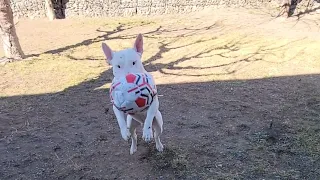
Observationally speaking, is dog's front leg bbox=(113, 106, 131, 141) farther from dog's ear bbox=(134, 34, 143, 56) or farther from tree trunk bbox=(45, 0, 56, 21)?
tree trunk bbox=(45, 0, 56, 21)

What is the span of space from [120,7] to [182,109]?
7.53 meters

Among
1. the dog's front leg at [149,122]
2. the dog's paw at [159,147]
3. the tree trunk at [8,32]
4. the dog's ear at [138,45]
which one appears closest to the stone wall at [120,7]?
the tree trunk at [8,32]

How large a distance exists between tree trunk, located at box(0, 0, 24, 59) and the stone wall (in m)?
4.37

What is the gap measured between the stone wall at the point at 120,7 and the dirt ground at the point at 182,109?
241cm

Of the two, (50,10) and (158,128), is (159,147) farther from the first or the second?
(50,10)

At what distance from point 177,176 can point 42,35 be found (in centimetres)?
749

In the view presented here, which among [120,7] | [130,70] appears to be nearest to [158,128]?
[130,70]

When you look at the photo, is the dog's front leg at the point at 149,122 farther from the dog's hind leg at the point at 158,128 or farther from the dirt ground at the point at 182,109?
the dirt ground at the point at 182,109

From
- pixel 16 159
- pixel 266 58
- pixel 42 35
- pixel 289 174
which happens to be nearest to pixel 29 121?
pixel 16 159

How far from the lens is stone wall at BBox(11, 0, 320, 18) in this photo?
37.3 feet

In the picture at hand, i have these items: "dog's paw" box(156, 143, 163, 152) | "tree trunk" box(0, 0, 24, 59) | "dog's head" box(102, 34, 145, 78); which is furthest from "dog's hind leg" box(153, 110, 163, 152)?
"tree trunk" box(0, 0, 24, 59)

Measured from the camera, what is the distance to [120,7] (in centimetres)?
1155

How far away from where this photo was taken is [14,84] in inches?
234

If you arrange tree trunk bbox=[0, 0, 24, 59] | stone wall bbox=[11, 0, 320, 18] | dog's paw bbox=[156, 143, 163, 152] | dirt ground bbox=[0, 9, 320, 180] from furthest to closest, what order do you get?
stone wall bbox=[11, 0, 320, 18] < tree trunk bbox=[0, 0, 24, 59] < dog's paw bbox=[156, 143, 163, 152] < dirt ground bbox=[0, 9, 320, 180]
